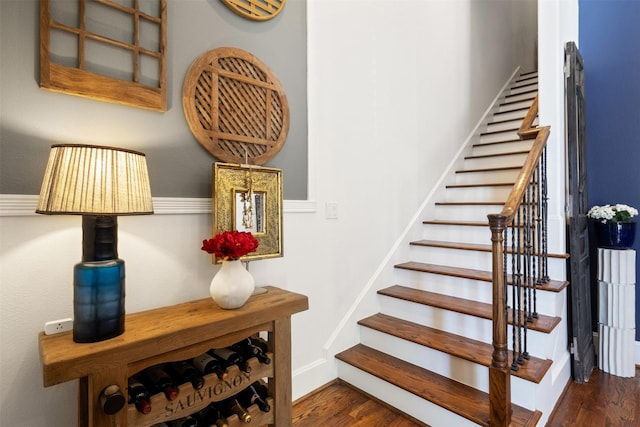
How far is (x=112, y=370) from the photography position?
1064 mm

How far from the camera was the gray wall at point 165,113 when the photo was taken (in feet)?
3.88

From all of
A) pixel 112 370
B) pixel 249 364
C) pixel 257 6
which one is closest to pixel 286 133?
pixel 257 6

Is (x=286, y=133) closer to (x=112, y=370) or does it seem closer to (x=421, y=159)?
(x=112, y=370)

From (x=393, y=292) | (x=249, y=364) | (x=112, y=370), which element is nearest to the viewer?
(x=112, y=370)

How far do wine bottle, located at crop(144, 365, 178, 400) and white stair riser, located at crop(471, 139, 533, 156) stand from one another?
3.78m

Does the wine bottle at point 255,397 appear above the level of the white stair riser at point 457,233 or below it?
below

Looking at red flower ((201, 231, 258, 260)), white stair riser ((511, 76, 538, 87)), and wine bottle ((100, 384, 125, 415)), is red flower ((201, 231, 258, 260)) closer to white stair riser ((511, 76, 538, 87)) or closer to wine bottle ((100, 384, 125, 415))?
wine bottle ((100, 384, 125, 415))

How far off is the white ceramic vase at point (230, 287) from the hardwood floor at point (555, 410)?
0.97m

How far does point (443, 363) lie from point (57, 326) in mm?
2001

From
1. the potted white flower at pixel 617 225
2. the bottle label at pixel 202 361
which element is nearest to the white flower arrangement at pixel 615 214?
the potted white flower at pixel 617 225

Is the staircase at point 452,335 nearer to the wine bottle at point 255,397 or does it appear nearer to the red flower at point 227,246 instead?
the wine bottle at point 255,397

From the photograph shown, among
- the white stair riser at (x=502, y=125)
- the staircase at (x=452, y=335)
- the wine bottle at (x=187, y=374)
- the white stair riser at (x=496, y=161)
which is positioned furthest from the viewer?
the white stair riser at (x=502, y=125)

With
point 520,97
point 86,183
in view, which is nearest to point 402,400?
point 86,183

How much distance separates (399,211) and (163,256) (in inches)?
81.0
